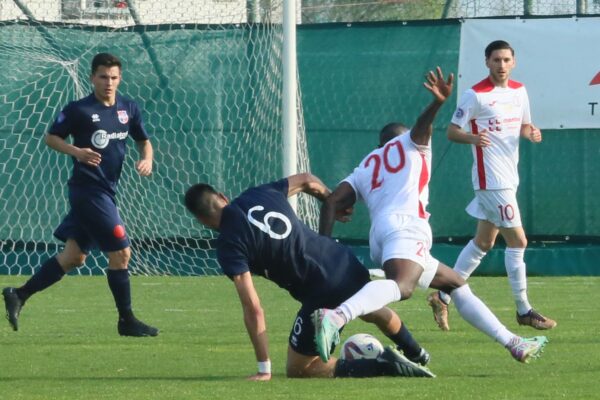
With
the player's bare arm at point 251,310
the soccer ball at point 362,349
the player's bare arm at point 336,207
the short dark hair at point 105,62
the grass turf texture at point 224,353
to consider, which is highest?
the short dark hair at point 105,62

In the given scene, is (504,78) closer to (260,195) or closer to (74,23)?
(260,195)

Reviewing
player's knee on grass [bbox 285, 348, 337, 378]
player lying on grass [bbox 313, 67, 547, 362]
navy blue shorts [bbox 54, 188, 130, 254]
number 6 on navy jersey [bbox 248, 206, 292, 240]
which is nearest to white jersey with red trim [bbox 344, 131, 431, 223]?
player lying on grass [bbox 313, 67, 547, 362]

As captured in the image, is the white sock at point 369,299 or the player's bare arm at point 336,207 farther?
the player's bare arm at point 336,207

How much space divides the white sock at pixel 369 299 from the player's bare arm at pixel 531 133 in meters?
3.41

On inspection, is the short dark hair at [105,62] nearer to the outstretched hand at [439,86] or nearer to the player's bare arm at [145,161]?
the player's bare arm at [145,161]

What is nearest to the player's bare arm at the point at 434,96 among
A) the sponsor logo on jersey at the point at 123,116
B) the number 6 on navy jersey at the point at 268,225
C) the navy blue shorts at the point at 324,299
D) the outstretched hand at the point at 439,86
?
the outstretched hand at the point at 439,86

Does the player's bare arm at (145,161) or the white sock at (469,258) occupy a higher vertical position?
the player's bare arm at (145,161)

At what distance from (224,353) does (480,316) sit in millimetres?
1873

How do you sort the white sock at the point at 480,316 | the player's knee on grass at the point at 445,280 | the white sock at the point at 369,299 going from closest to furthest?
the white sock at the point at 369,299
the white sock at the point at 480,316
the player's knee on grass at the point at 445,280

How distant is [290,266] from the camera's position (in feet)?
25.4

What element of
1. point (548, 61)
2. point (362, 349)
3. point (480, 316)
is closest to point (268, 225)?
point (362, 349)

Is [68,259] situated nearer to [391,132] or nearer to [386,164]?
[391,132]

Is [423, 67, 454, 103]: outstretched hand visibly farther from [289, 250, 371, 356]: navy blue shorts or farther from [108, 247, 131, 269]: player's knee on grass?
[108, 247, 131, 269]: player's knee on grass

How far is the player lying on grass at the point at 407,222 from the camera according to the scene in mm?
7848
